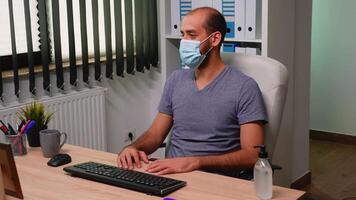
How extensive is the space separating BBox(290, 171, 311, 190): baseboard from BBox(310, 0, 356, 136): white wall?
1.15 m

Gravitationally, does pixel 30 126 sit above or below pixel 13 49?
below

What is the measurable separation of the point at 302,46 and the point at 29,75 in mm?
1709

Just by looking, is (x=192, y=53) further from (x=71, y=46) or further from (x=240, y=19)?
(x=71, y=46)

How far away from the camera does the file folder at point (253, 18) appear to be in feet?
9.04

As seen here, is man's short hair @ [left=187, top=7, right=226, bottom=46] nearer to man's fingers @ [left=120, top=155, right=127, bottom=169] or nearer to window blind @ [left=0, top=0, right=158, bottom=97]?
man's fingers @ [left=120, top=155, right=127, bottom=169]

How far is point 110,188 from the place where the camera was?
1524 millimetres

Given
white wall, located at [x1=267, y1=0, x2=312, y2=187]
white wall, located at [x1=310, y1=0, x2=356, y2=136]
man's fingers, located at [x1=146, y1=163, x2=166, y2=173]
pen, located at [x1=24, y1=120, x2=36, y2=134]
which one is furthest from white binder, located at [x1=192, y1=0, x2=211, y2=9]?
white wall, located at [x1=310, y1=0, x2=356, y2=136]

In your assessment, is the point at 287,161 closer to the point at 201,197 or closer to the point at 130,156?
the point at 130,156

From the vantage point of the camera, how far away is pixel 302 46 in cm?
320

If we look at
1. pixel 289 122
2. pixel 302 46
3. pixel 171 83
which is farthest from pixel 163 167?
pixel 302 46

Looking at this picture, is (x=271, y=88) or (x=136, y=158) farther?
(x=271, y=88)

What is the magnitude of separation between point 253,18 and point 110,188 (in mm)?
1575

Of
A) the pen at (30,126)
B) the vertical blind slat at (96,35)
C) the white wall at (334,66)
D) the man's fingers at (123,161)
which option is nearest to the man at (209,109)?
the man's fingers at (123,161)

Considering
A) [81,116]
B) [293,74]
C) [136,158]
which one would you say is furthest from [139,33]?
[136,158]
